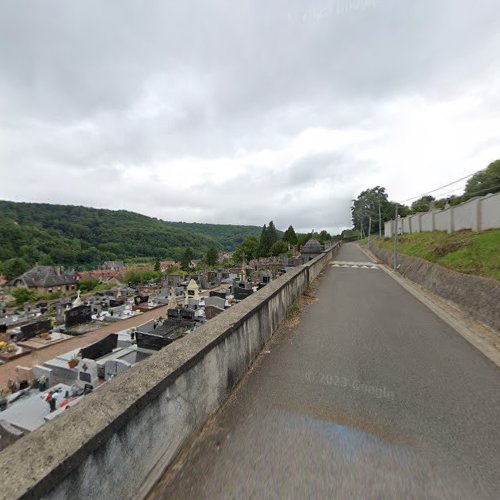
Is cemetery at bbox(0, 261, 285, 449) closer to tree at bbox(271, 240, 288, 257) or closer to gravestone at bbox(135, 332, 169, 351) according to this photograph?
gravestone at bbox(135, 332, 169, 351)

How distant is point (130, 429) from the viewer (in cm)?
168

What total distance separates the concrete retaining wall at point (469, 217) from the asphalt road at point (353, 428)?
11.2 m

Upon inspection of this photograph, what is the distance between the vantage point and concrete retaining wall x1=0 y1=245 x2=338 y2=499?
1244 millimetres

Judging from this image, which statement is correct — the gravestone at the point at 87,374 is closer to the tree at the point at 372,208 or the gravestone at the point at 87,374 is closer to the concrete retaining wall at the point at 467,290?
the concrete retaining wall at the point at 467,290

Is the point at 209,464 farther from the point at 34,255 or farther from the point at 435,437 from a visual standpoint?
the point at 34,255

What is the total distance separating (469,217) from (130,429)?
1899 centimetres

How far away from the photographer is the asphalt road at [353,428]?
1.92 m

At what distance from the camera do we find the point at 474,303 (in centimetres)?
654

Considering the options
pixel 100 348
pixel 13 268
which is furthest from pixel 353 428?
pixel 13 268

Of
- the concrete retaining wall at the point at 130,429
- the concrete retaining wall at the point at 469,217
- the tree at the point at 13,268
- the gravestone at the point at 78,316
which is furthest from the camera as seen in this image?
the tree at the point at 13,268

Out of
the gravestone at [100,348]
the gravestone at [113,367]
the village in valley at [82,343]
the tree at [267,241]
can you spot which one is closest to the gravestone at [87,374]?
the village in valley at [82,343]

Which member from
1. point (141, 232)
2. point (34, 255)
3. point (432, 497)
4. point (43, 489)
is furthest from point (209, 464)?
point (141, 232)

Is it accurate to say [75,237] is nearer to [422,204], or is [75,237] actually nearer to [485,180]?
[422,204]

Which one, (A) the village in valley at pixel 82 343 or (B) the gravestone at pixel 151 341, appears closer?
(A) the village in valley at pixel 82 343
